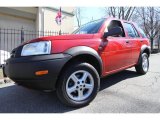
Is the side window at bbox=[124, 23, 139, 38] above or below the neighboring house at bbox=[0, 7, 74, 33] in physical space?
below

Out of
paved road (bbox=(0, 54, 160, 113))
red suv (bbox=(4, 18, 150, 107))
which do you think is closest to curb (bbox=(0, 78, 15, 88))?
paved road (bbox=(0, 54, 160, 113))

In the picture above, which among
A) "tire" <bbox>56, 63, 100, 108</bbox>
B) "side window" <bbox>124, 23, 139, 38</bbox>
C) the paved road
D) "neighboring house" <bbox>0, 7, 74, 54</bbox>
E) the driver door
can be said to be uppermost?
"neighboring house" <bbox>0, 7, 74, 54</bbox>

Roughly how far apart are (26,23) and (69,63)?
10.8 meters

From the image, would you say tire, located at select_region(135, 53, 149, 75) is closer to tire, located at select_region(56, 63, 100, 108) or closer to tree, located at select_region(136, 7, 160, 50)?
tire, located at select_region(56, 63, 100, 108)

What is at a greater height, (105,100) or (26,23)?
(26,23)

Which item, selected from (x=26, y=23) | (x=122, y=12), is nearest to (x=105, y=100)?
(x=26, y=23)

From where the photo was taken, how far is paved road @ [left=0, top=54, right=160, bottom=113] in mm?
3459

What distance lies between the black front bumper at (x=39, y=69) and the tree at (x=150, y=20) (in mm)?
21767

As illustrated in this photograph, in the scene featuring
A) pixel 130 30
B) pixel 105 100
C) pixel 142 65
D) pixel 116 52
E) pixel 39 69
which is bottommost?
pixel 105 100

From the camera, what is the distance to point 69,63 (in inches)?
138

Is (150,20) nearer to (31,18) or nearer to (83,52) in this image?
(31,18)

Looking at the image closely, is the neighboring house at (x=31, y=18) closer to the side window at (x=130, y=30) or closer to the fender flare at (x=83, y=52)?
the side window at (x=130, y=30)

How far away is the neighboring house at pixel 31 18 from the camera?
12164mm

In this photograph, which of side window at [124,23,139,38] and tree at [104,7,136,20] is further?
tree at [104,7,136,20]
